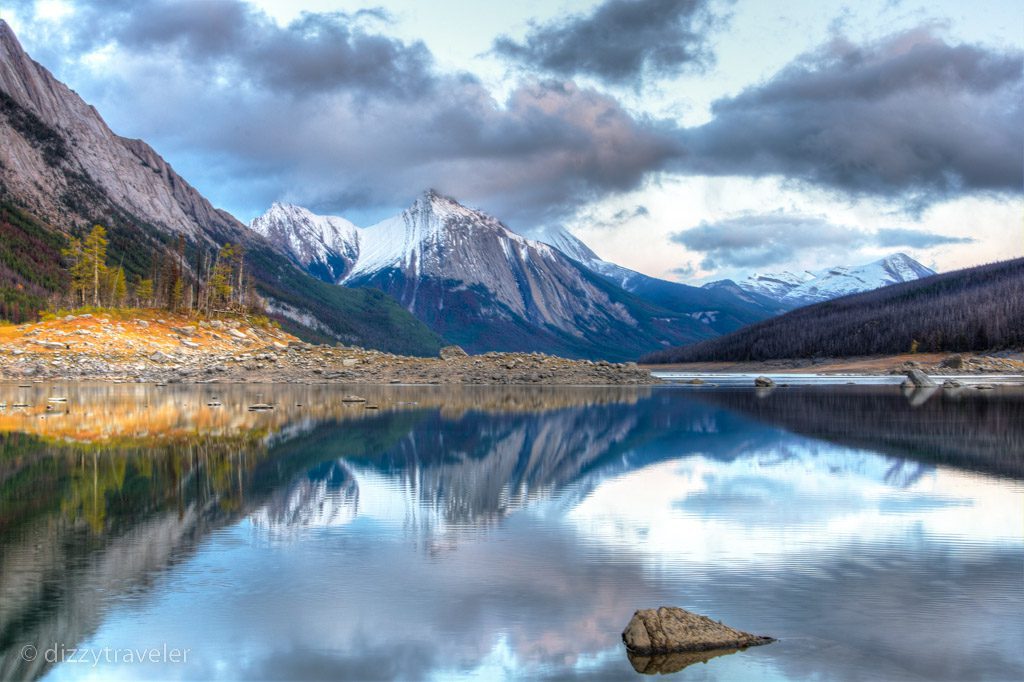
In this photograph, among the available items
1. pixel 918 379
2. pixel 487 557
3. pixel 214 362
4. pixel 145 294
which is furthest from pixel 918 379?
pixel 145 294

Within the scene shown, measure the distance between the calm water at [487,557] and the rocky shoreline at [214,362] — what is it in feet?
195

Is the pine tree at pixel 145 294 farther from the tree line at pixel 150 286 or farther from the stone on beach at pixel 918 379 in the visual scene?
the stone on beach at pixel 918 379

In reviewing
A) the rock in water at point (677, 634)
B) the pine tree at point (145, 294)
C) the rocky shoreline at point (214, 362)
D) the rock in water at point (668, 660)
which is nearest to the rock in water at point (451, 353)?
the rocky shoreline at point (214, 362)

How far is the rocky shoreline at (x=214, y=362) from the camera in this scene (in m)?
86.3

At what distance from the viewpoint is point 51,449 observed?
27.8 m

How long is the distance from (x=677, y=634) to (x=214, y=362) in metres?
90.3

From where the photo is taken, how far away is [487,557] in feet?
47.0

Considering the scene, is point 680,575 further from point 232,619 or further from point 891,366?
point 891,366

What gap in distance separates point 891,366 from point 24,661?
640ft

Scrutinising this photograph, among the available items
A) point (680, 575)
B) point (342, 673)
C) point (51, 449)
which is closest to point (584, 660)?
point (342, 673)

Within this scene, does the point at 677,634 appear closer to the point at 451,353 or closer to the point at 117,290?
the point at 451,353

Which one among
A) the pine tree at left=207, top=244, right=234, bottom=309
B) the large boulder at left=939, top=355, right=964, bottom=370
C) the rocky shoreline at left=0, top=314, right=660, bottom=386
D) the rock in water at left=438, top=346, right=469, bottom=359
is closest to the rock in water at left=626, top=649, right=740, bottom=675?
the rocky shoreline at left=0, top=314, right=660, bottom=386

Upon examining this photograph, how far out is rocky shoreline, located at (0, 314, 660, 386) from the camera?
86312 mm

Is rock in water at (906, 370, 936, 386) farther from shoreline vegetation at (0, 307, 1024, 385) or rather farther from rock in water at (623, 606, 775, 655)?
rock in water at (623, 606, 775, 655)
